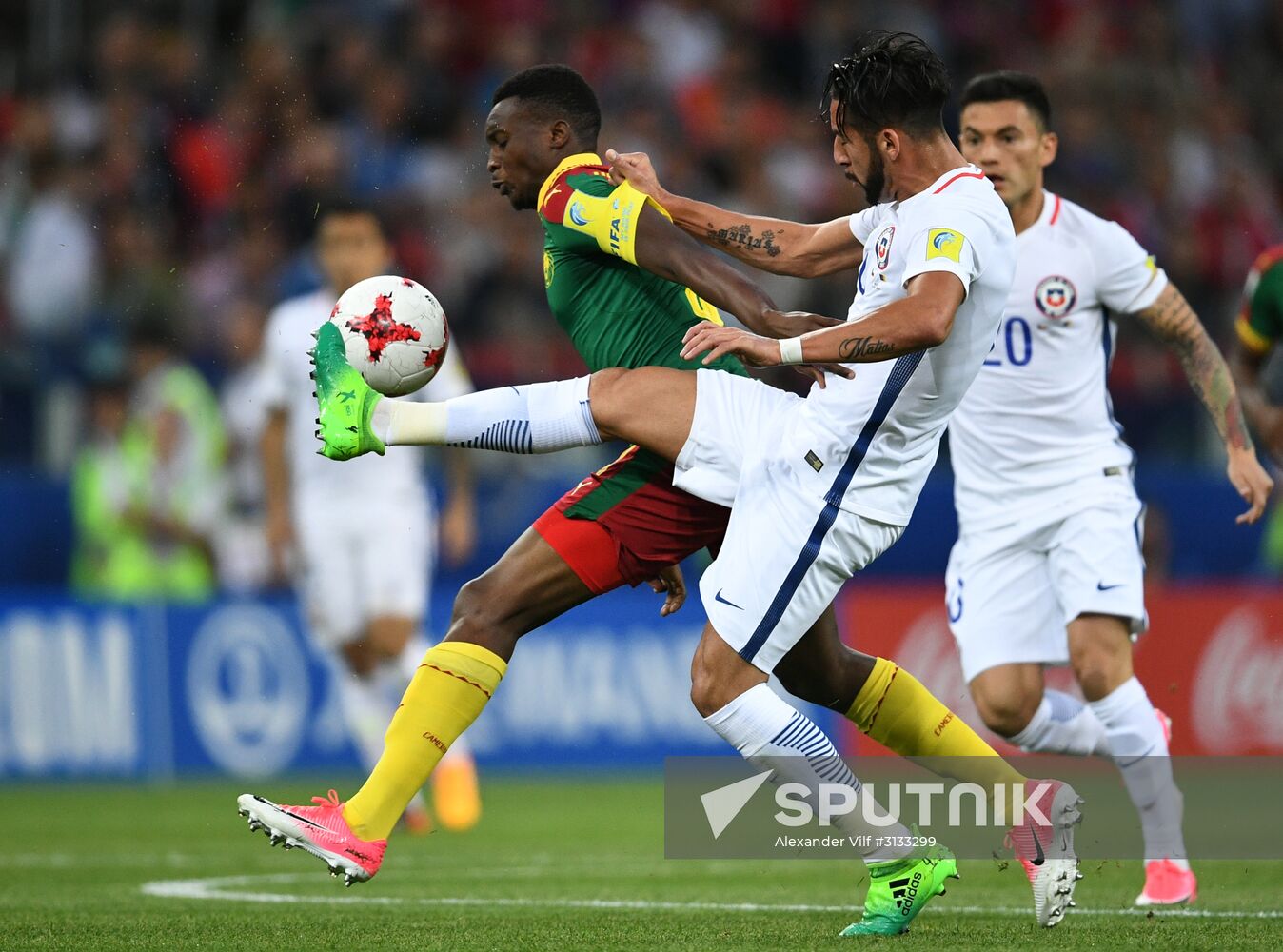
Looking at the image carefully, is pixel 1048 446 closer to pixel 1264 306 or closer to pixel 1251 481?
pixel 1251 481

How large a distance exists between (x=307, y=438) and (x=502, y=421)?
13.8 ft

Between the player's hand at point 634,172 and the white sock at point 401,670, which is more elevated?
the player's hand at point 634,172

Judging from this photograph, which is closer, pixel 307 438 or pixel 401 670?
pixel 401 670

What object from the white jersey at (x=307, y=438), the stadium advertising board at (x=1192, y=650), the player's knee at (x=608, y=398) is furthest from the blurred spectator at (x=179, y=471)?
the player's knee at (x=608, y=398)

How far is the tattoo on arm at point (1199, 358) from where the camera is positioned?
6621 millimetres

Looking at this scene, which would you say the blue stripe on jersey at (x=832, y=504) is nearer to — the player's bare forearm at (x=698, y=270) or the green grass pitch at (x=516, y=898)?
the player's bare forearm at (x=698, y=270)

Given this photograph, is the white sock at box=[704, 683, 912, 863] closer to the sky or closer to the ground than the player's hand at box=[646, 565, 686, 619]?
closer to the ground

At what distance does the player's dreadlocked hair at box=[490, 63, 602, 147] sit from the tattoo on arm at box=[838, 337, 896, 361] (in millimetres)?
1338

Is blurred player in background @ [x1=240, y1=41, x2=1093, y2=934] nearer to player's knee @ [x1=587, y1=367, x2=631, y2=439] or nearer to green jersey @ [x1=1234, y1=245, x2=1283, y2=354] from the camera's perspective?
player's knee @ [x1=587, y1=367, x2=631, y2=439]

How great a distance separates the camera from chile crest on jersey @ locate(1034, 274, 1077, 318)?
264 inches

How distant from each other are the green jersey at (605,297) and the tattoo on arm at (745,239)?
21cm

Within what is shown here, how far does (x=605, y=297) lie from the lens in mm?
5816

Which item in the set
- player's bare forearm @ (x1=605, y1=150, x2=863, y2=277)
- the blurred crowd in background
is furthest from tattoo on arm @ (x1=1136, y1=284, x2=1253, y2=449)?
the blurred crowd in background

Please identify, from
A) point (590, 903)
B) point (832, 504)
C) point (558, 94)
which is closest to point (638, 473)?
point (832, 504)
